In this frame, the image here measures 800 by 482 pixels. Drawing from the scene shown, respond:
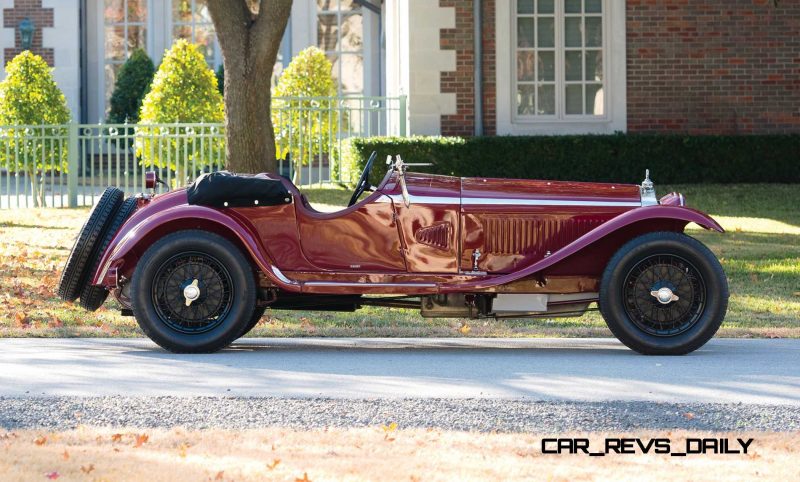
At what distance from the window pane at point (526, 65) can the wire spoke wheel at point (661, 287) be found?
35.9ft

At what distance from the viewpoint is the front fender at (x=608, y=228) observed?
773 cm

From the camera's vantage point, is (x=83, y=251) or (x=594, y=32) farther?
(x=594, y=32)

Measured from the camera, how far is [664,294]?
7715mm

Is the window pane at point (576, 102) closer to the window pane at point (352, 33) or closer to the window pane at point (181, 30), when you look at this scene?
the window pane at point (352, 33)

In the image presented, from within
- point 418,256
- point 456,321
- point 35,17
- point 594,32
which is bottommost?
point 456,321

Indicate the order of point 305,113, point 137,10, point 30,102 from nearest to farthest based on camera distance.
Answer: point 305,113, point 30,102, point 137,10

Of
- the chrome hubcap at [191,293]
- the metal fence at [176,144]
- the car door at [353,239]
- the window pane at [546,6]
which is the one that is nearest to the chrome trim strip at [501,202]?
the car door at [353,239]

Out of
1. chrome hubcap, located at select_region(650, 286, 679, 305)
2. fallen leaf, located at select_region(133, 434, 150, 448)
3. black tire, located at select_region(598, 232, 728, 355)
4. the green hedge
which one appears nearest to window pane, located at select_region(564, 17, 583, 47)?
the green hedge

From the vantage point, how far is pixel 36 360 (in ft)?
25.1

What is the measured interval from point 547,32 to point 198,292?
11.6 metres

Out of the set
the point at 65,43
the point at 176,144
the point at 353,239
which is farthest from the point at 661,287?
the point at 65,43

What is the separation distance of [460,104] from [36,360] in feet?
37.2

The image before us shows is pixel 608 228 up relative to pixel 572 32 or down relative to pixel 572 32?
down

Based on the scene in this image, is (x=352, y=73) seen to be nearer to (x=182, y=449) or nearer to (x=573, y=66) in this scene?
(x=573, y=66)
